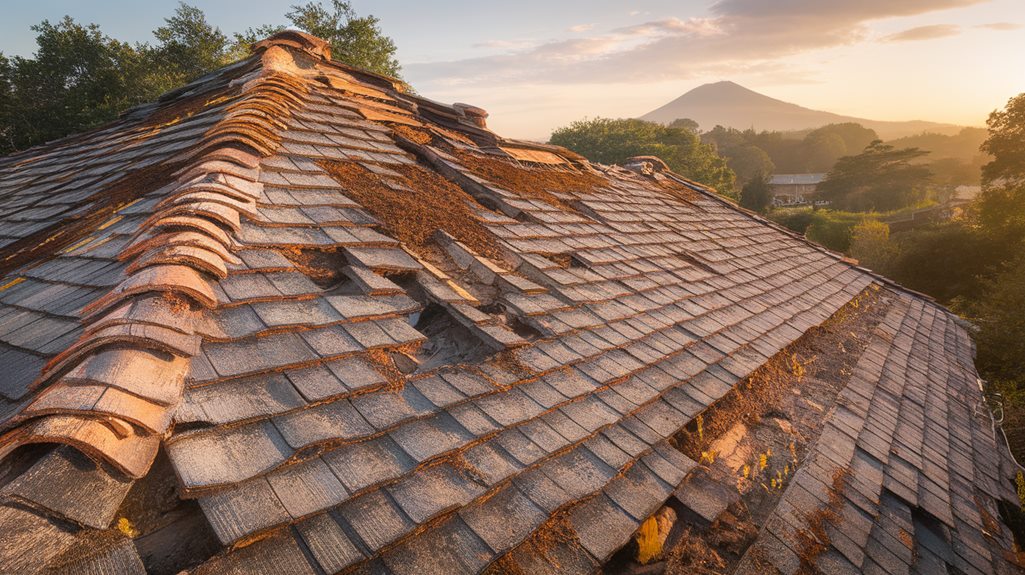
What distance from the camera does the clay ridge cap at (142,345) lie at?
124 cm

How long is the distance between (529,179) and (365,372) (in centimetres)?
418

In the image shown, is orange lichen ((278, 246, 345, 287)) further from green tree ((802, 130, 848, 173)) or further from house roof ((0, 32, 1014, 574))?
green tree ((802, 130, 848, 173))

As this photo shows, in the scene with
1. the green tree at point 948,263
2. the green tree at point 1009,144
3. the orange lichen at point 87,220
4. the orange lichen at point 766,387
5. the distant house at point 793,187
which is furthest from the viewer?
the distant house at point 793,187

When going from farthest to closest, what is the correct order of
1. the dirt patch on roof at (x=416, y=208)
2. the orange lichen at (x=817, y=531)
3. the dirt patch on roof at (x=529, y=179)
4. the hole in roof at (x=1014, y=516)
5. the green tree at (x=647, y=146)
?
the green tree at (x=647, y=146), the dirt patch on roof at (x=529, y=179), the hole in roof at (x=1014, y=516), the dirt patch on roof at (x=416, y=208), the orange lichen at (x=817, y=531)

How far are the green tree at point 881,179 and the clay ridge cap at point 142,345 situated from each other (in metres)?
62.3

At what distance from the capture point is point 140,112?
6.51 m

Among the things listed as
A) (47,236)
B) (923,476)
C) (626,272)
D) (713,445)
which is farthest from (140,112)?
(923,476)

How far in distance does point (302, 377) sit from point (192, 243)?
2.96ft

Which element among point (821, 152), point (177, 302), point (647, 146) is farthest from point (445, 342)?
point (821, 152)

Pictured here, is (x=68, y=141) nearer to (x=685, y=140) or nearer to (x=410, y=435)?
(x=410, y=435)

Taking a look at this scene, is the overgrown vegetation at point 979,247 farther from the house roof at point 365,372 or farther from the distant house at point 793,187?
the distant house at point 793,187

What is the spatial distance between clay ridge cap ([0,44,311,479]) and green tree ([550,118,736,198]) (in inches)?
1547

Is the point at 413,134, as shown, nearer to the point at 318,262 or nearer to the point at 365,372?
the point at 318,262

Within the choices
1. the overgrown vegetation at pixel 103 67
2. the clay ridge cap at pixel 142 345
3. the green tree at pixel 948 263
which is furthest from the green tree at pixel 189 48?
the green tree at pixel 948 263
